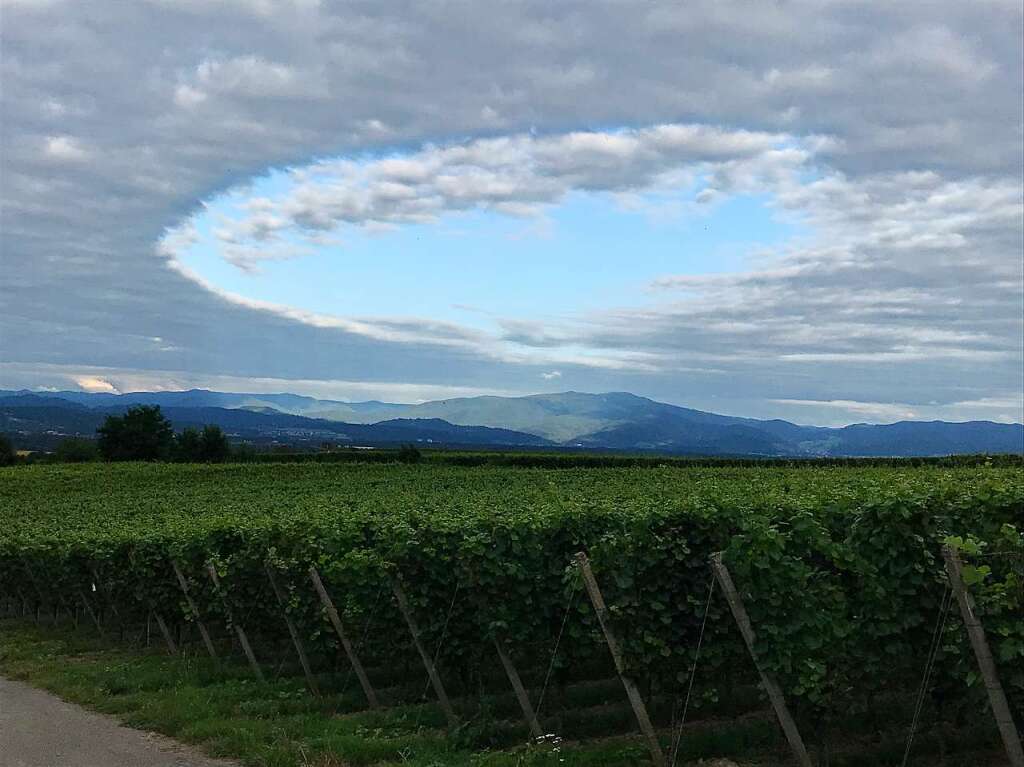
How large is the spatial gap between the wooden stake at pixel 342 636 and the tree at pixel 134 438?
8330 centimetres

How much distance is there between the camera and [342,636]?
37.3 feet

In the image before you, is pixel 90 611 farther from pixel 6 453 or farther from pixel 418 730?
pixel 6 453

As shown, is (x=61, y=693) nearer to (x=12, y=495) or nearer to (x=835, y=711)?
Result: (x=835, y=711)

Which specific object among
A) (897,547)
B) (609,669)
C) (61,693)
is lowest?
(61,693)

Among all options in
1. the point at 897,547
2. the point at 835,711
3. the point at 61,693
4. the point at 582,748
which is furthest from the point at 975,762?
the point at 61,693

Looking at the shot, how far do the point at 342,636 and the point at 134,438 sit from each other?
285ft

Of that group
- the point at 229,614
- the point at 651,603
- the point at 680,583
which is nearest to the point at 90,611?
the point at 229,614

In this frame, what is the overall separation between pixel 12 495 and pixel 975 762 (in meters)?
51.8

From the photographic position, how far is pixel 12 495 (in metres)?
48.0

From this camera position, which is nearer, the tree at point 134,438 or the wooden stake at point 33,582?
the wooden stake at point 33,582

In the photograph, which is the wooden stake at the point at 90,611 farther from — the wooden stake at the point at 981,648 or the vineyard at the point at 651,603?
the wooden stake at the point at 981,648

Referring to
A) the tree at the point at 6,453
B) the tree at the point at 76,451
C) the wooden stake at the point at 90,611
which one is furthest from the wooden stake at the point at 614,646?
the tree at the point at 6,453

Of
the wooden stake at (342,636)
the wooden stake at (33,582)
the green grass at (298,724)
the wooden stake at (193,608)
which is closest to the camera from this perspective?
the green grass at (298,724)

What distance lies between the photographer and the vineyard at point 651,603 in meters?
7.24
